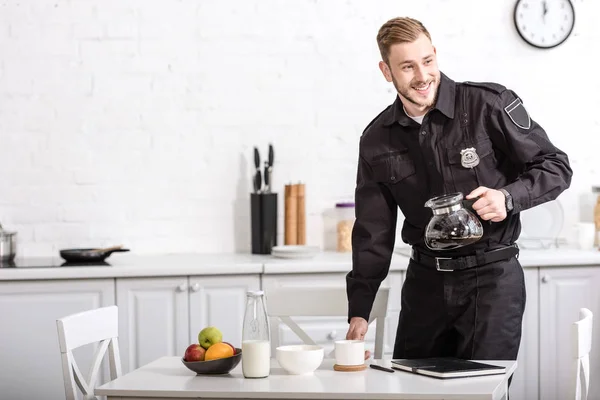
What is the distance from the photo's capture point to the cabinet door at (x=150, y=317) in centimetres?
380

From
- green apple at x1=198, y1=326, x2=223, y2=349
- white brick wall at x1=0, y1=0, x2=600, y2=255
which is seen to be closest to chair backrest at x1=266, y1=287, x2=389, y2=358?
green apple at x1=198, y1=326, x2=223, y2=349

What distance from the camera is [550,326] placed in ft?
12.9

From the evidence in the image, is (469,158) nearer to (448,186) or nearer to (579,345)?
(448,186)

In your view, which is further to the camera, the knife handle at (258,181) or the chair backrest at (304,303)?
the knife handle at (258,181)

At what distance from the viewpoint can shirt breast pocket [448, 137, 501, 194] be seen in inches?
104

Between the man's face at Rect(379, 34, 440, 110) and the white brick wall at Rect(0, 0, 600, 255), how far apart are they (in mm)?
1761

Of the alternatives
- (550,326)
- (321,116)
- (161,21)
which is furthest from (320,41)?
(550,326)

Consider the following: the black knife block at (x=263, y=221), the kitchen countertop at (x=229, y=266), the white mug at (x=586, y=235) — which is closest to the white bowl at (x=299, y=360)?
the kitchen countertop at (x=229, y=266)

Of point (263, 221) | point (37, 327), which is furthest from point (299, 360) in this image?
point (263, 221)

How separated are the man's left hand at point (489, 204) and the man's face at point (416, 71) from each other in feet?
1.32

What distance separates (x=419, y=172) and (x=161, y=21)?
6.73ft

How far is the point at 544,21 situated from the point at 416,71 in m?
2.10

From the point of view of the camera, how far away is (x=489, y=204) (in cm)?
236

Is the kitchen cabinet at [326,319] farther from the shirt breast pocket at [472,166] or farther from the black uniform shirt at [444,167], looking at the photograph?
the shirt breast pocket at [472,166]
